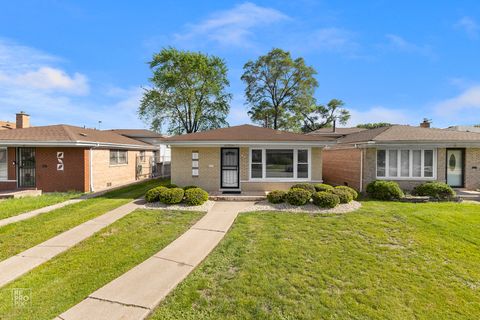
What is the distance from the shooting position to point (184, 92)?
3300 cm

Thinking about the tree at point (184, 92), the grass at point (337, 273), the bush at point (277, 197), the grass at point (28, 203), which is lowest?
the grass at point (337, 273)

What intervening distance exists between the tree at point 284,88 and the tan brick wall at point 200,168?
23.7 m

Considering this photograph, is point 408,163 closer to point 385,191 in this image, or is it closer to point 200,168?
point 385,191

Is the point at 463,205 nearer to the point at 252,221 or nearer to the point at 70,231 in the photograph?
the point at 252,221

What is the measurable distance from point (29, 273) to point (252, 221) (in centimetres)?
555

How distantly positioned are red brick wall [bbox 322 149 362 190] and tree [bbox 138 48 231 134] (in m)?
21.6

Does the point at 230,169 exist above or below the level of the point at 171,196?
above

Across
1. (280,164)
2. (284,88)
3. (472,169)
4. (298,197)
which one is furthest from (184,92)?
(472,169)

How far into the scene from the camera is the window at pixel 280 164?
1230cm

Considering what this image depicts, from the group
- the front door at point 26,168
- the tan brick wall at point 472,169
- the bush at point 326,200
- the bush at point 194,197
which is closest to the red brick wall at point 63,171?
the front door at point 26,168

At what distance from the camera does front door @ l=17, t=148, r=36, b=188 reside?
1295cm

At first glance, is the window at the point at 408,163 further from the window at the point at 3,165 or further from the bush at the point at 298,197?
the window at the point at 3,165

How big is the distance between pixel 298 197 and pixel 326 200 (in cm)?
108

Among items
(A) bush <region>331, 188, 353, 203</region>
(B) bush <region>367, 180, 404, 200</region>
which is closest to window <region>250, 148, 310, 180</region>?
(A) bush <region>331, 188, 353, 203</region>
